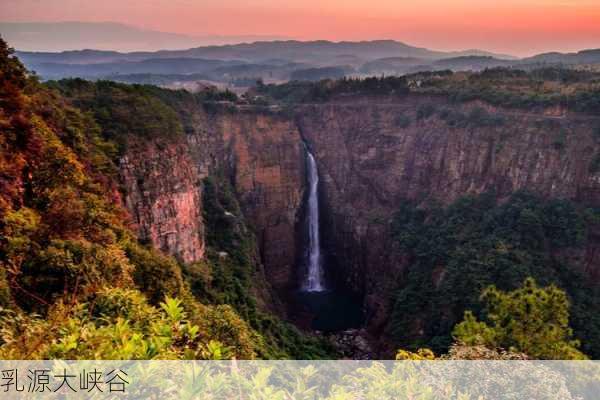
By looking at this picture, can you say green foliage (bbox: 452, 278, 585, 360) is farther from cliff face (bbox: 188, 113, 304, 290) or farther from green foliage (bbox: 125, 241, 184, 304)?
cliff face (bbox: 188, 113, 304, 290)

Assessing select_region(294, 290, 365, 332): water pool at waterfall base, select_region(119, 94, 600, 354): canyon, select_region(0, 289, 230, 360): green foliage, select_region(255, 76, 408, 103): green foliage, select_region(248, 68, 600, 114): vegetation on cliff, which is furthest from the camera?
select_region(255, 76, 408, 103): green foliage

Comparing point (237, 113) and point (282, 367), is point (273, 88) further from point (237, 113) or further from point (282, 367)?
point (282, 367)

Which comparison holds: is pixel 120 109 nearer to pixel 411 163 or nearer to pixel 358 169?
pixel 358 169

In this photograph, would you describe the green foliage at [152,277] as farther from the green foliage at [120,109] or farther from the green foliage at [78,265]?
the green foliage at [120,109]

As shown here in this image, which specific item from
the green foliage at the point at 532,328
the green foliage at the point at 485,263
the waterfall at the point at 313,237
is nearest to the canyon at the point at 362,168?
the waterfall at the point at 313,237

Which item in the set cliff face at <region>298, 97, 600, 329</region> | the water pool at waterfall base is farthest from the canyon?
the water pool at waterfall base

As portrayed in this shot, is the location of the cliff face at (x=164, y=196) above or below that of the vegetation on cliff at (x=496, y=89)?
below

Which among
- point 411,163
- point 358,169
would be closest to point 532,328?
point 411,163
